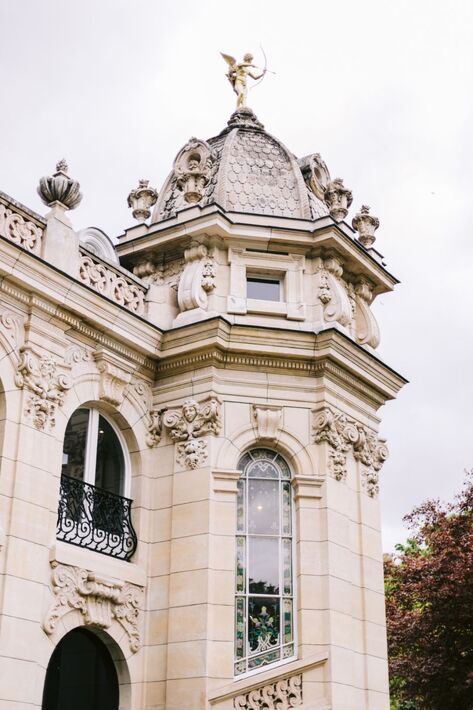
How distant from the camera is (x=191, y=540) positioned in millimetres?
16328

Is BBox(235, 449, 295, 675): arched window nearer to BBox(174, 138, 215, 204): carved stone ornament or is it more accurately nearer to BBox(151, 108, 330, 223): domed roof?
BBox(151, 108, 330, 223): domed roof

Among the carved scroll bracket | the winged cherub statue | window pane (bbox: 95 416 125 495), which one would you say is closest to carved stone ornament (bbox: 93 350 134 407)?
window pane (bbox: 95 416 125 495)

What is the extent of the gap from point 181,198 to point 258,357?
4456mm

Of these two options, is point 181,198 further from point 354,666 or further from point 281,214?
point 354,666

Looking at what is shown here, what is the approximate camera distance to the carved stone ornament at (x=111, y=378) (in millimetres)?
16594

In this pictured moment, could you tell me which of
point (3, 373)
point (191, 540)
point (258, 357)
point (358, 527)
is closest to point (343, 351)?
point (258, 357)

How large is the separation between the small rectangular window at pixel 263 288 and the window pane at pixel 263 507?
360 cm

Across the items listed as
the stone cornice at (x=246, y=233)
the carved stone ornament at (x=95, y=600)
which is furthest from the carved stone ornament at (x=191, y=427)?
the stone cornice at (x=246, y=233)

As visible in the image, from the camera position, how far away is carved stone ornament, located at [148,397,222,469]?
1684 centimetres

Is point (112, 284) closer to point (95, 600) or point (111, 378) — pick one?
point (111, 378)

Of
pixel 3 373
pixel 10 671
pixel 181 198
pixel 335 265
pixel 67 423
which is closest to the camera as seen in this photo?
pixel 10 671

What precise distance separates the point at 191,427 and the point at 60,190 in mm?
4532

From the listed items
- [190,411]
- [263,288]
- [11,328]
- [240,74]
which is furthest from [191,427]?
[240,74]

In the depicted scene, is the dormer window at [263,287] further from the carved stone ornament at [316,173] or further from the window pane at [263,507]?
the window pane at [263,507]
